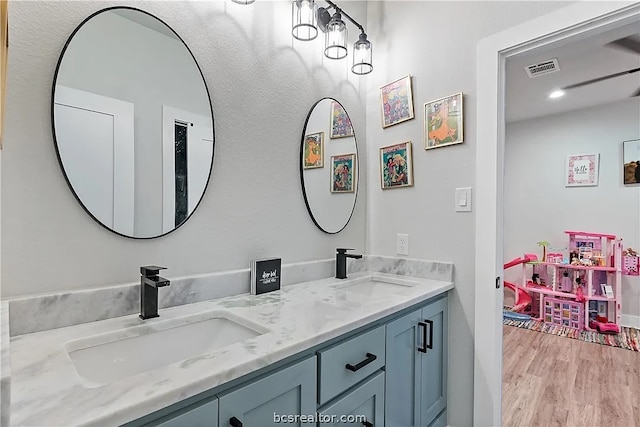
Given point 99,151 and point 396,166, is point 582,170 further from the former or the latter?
point 99,151

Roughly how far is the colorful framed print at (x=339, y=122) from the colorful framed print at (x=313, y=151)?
11 cm

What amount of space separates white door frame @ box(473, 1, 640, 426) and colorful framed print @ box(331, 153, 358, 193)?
0.70 metres

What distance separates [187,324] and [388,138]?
4.91 ft

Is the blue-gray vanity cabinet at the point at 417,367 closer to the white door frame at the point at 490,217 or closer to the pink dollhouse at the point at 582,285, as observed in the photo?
the white door frame at the point at 490,217

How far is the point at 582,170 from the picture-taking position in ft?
13.4

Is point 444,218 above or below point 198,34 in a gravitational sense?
below

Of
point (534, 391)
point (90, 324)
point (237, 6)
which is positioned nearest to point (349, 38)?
point (237, 6)

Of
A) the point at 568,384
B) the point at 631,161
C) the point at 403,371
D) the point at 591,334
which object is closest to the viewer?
the point at 403,371

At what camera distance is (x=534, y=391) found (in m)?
2.27

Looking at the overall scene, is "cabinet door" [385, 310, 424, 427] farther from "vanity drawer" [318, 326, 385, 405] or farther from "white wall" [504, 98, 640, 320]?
"white wall" [504, 98, 640, 320]

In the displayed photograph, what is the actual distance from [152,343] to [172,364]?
0.32m

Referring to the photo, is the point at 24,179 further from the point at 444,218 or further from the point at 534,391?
the point at 534,391

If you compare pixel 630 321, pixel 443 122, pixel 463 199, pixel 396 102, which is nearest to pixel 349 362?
pixel 463 199

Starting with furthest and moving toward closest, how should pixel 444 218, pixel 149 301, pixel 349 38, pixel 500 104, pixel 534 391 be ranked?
pixel 534 391 < pixel 349 38 < pixel 444 218 < pixel 500 104 < pixel 149 301
